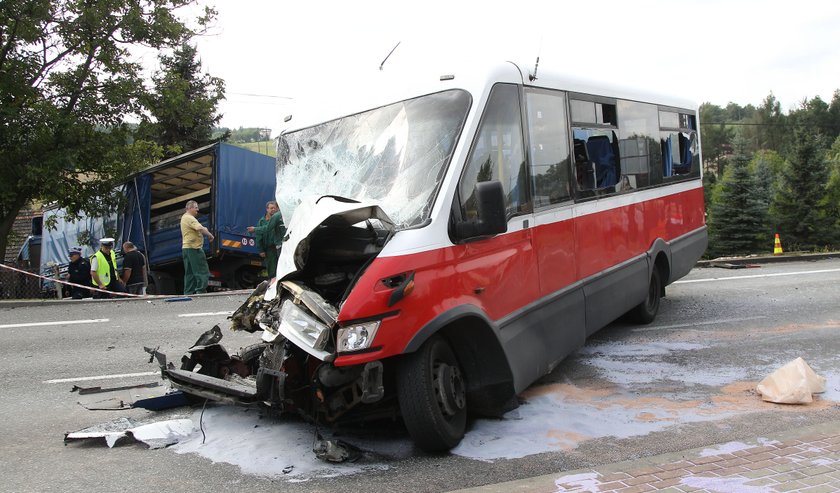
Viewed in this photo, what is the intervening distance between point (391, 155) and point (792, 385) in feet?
12.2

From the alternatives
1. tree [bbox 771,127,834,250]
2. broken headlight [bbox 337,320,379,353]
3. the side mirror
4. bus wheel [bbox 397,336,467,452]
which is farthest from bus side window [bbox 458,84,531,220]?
tree [bbox 771,127,834,250]

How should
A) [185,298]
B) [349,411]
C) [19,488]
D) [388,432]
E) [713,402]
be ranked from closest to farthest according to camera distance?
1. [19,488]
2. [349,411]
3. [388,432]
4. [713,402]
5. [185,298]

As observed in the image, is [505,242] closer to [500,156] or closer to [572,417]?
[500,156]

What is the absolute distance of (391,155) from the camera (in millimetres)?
5289

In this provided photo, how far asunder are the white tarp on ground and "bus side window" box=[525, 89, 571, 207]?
2.32m

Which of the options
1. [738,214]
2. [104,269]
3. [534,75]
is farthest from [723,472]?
[738,214]

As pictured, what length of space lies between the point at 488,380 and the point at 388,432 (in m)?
0.85

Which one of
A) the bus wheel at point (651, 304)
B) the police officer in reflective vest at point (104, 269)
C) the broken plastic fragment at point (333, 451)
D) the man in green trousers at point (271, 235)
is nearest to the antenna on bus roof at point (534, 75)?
the broken plastic fragment at point (333, 451)

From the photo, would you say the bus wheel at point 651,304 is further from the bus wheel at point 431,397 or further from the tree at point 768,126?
the tree at point 768,126

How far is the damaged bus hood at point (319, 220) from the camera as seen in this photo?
4723mm

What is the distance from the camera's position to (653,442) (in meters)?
5.03

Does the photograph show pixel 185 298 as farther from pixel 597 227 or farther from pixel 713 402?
pixel 713 402

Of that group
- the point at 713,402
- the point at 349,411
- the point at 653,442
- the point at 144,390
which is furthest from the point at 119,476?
the point at 713,402

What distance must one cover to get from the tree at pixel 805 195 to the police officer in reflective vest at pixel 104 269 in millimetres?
31204
